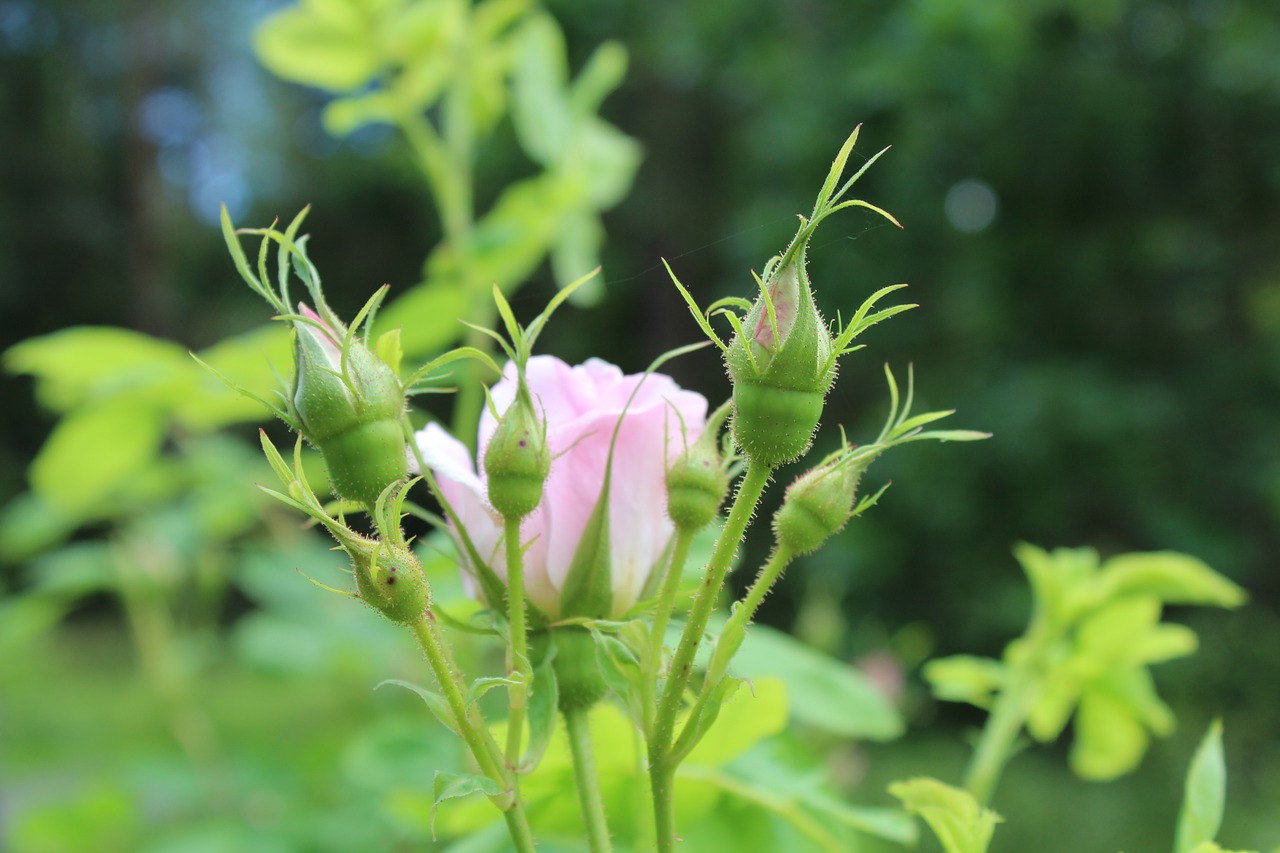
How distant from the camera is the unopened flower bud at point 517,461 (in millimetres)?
223

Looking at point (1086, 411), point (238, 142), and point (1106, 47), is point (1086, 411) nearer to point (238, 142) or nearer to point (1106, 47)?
point (1106, 47)

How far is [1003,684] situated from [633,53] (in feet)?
17.8

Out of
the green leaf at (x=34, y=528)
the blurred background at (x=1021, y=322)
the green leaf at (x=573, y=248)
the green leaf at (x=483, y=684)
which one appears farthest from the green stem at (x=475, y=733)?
the blurred background at (x=1021, y=322)

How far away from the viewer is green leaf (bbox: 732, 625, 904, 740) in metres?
0.45

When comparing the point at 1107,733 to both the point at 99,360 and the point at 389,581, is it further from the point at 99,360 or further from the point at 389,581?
the point at 99,360

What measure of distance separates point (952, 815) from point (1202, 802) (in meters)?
0.08

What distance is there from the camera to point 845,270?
11.3ft

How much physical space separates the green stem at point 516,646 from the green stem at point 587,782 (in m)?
0.02

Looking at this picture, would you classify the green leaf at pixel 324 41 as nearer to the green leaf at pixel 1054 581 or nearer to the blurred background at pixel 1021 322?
the green leaf at pixel 1054 581

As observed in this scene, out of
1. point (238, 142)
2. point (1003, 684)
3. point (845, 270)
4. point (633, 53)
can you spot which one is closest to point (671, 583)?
point (1003, 684)

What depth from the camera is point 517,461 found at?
223 millimetres

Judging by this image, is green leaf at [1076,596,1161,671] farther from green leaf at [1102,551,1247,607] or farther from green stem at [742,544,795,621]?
green stem at [742,544,795,621]

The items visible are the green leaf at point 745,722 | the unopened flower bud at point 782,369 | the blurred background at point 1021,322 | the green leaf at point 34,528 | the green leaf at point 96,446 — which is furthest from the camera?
the blurred background at point 1021,322

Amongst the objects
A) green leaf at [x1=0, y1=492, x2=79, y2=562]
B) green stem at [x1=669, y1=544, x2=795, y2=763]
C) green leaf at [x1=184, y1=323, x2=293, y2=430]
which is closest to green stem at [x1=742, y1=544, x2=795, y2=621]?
green stem at [x1=669, y1=544, x2=795, y2=763]
